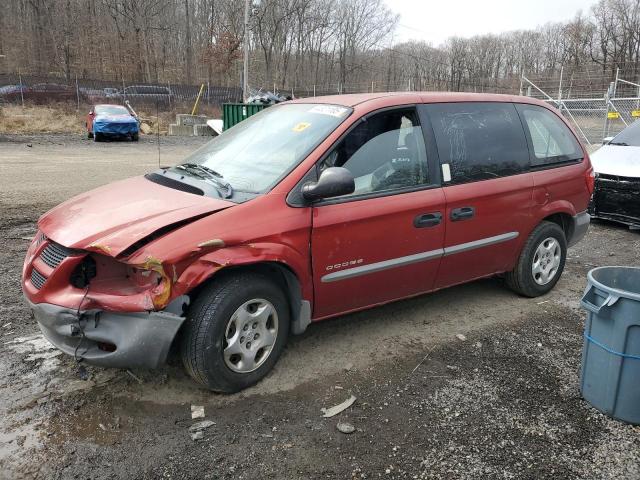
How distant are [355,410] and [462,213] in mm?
1785

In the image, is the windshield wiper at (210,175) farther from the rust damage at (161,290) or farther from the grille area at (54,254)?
the grille area at (54,254)

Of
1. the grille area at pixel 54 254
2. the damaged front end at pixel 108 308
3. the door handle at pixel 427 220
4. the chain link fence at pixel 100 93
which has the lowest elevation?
the damaged front end at pixel 108 308

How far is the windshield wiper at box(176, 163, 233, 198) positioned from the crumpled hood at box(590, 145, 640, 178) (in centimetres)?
602

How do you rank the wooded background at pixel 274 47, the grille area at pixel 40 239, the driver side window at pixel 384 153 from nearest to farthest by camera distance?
the grille area at pixel 40 239
the driver side window at pixel 384 153
the wooded background at pixel 274 47

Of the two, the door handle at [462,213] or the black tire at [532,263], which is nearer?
the door handle at [462,213]

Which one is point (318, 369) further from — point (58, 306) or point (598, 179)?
point (598, 179)

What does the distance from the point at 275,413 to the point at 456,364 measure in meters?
1.39

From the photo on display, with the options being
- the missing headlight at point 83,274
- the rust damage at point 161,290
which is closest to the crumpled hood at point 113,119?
the missing headlight at point 83,274

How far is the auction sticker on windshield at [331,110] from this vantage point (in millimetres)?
3655

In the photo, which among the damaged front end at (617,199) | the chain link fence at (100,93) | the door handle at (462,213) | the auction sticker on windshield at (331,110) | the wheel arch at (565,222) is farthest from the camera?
the chain link fence at (100,93)

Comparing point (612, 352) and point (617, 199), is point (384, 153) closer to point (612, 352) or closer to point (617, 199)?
point (612, 352)

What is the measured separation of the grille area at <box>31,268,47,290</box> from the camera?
300 centimetres

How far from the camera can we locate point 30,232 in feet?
21.7

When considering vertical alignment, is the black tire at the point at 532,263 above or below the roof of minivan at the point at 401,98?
below
